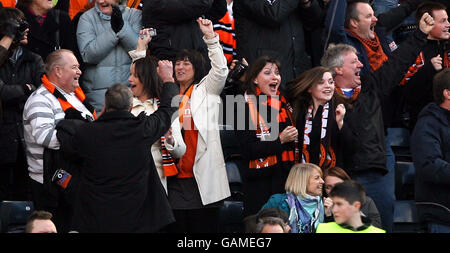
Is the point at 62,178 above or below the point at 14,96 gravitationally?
below

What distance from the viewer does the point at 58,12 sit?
9930 mm

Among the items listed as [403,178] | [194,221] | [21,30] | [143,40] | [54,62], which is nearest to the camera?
[54,62]

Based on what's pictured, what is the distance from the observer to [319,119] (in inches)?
345

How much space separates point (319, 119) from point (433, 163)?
1.07 meters

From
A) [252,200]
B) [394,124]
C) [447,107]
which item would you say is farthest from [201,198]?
[394,124]

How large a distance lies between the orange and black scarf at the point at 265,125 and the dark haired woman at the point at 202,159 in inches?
11.6

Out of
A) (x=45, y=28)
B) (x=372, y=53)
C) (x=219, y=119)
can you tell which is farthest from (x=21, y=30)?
(x=372, y=53)

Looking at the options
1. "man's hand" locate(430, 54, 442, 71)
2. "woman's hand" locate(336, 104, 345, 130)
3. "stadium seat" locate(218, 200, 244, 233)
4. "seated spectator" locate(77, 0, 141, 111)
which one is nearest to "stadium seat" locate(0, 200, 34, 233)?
"seated spectator" locate(77, 0, 141, 111)

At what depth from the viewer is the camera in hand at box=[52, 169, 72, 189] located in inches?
310

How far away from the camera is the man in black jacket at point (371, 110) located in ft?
29.4

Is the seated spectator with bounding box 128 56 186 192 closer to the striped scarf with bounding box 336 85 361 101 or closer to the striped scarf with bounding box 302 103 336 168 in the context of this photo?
the striped scarf with bounding box 302 103 336 168

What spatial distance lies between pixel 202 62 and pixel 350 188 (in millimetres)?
2234

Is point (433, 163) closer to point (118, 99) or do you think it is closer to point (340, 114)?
point (340, 114)
